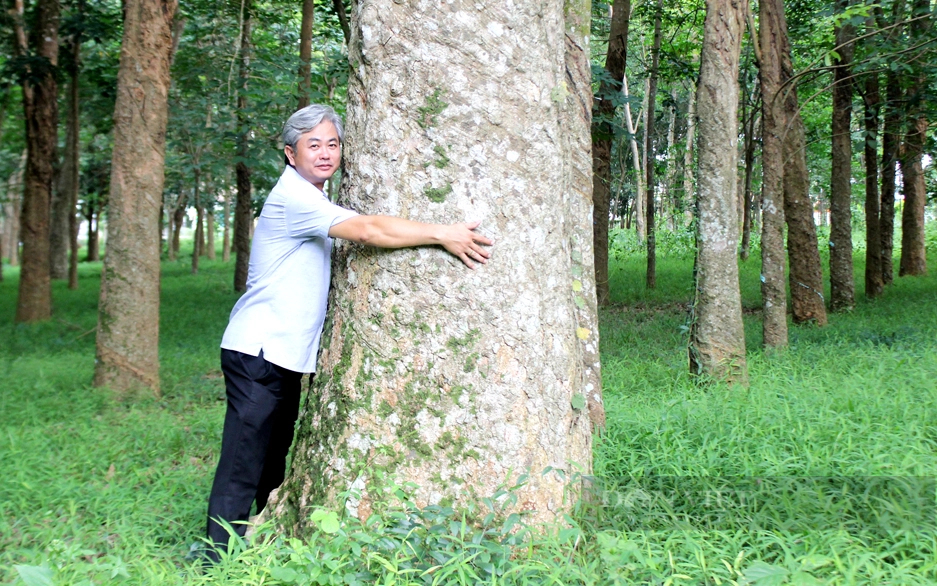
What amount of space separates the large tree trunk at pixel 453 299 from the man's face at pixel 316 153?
21cm

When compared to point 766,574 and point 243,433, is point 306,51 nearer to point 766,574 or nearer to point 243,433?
point 243,433

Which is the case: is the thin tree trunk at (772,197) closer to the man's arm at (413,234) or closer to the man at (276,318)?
the man's arm at (413,234)

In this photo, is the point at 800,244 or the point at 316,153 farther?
the point at 800,244

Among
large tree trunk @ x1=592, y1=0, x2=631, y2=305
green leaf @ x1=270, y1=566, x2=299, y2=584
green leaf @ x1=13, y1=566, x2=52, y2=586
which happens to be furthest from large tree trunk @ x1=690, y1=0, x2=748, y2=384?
green leaf @ x1=13, y1=566, x2=52, y2=586

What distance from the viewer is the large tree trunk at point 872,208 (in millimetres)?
11227

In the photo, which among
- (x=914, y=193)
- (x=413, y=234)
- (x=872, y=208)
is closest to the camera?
(x=413, y=234)

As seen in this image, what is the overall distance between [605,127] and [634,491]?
8.09 metres

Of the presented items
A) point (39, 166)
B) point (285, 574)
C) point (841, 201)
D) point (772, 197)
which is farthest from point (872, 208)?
point (39, 166)

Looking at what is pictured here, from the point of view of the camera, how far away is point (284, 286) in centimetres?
312

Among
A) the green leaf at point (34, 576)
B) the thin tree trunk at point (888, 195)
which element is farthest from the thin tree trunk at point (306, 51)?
the thin tree trunk at point (888, 195)

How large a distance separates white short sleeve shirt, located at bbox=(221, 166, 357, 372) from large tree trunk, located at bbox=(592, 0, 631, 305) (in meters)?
6.82

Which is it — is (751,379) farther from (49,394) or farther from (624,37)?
(624,37)

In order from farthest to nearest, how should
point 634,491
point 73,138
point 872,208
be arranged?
1. point 73,138
2. point 872,208
3. point 634,491

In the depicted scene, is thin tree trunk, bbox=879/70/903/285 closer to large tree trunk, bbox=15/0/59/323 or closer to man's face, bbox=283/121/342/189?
man's face, bbox=283/121/342/189
